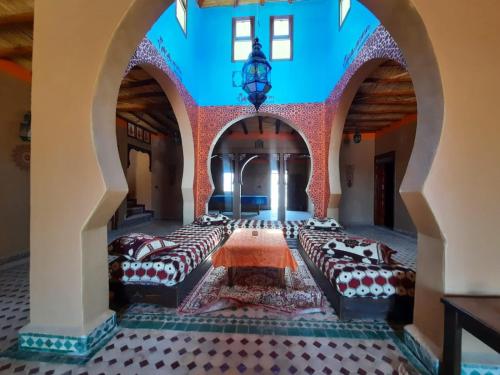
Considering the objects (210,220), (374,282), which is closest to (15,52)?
(210,220)

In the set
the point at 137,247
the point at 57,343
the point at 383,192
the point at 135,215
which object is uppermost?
the point at 383,192

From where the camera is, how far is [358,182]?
9.36 metres

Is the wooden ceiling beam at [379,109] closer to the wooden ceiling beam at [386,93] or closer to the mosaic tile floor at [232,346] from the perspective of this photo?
A: the wooden ceiling beam at [386,93]

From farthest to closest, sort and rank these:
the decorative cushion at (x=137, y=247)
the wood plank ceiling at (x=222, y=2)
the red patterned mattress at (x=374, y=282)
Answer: the wood plank ceiling at (x=222, y=2), the decorative cushion at (x=137, y=247), the red patterned mattress at (x=374, y=282)

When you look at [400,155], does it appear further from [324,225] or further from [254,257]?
[254,257]

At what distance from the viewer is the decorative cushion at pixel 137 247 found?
3062 millimetres

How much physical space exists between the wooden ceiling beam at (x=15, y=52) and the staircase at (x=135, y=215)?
5.31 meters

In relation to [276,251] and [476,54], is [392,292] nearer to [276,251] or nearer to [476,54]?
[276,251]

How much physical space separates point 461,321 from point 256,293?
7.32 feet

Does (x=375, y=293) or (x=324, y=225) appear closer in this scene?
(x=375, y=293)

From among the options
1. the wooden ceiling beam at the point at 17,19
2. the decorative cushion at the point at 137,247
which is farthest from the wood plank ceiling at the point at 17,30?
the decorative cushion at the point at 137,247

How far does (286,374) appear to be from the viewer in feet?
6.24

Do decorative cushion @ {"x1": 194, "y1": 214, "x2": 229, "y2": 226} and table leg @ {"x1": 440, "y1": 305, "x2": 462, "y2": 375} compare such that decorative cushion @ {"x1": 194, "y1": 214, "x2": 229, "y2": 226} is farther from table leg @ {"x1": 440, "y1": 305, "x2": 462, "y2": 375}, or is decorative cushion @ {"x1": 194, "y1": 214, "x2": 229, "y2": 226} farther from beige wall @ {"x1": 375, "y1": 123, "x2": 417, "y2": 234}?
beige wall @ {"x1": 375, "y1": 123, "x2": 417, "y2": 234}

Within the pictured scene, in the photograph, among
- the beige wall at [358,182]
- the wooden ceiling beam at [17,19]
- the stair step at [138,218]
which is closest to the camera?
the wooden ceiling beam at [17,19]
